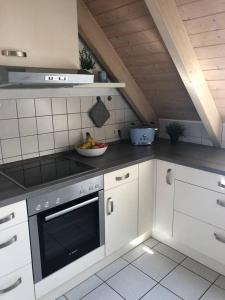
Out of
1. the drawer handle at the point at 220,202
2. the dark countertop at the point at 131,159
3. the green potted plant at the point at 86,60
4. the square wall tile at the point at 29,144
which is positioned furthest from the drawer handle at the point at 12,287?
the green potted plant at the point at 86,60

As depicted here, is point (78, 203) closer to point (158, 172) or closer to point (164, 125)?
point (158, 172)

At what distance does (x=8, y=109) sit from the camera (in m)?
1.87

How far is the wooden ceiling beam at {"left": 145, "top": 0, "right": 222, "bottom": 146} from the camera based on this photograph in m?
1.50

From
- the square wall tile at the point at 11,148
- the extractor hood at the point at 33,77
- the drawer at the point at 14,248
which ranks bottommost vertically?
the drawer at the point at 14,248

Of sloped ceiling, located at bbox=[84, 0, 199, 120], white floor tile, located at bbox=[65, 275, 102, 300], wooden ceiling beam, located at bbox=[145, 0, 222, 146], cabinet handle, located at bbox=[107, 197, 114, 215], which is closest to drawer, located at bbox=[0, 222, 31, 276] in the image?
white floor tile, located at bbox=[65, 275, 102, 300]

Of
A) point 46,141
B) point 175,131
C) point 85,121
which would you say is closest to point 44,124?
point 46,141

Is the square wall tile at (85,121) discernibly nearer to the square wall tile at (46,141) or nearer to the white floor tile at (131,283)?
the square wall tile at (46,141)

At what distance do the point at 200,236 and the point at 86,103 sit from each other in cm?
148

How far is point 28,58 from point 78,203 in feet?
3.13

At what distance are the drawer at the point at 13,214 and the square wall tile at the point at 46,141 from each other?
2.44ft

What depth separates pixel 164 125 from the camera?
9.09ft

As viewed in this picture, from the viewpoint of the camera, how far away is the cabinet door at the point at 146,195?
2141mm

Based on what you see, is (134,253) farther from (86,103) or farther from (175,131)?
(86,103)

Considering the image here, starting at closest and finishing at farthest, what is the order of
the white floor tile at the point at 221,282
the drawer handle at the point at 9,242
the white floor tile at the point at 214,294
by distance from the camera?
1. the drawer handle at the point at 9,242
2. the white floor tile at the point at 214,294
3. the white floor tile at the point at 221,282
